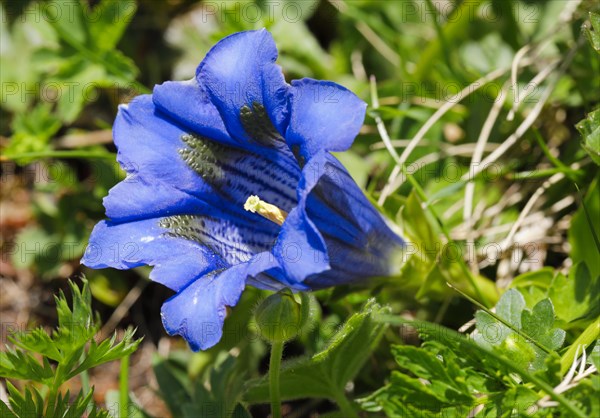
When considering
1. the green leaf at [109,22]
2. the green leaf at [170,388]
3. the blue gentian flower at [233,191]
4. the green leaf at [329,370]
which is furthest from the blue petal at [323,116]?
the green leaf at [109,22]

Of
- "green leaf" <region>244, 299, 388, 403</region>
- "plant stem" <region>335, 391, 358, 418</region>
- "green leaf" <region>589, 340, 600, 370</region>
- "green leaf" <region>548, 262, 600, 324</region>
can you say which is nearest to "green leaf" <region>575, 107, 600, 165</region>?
"green leaf" <region>548, 262, 600, 324</region>

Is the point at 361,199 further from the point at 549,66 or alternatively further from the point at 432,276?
the point at 549,66

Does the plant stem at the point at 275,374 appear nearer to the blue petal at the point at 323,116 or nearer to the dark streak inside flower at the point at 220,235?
the dark streak inside flower at the point at 220,235

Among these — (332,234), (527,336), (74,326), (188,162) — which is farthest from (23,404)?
(527,336)

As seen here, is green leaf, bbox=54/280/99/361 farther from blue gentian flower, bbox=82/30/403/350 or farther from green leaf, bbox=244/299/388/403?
green leaf, bbox=244/299/388/403

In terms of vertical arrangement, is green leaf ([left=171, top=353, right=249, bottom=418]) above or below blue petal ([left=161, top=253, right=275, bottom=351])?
below

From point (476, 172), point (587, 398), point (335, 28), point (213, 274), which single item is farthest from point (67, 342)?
point (335, 28)
